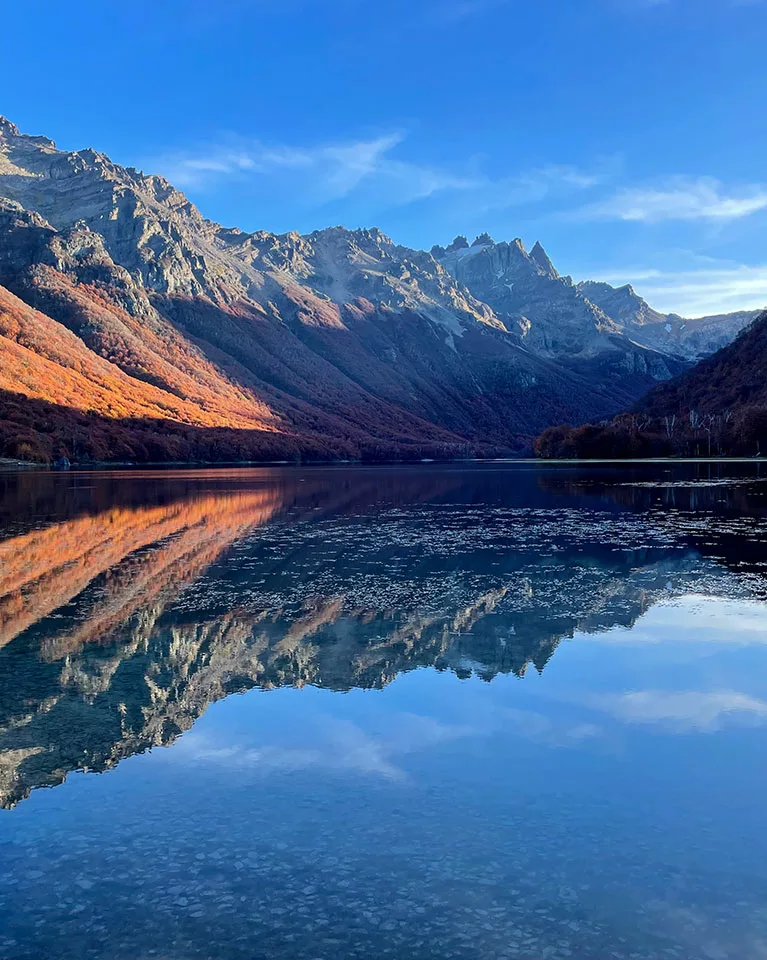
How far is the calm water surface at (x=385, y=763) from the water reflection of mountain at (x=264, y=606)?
0.38 ft

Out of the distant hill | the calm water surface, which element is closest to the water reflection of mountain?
the calm water surface

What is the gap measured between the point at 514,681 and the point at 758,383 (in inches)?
7445

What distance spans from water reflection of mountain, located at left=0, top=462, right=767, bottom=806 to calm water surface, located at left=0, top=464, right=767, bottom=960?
0.38ft

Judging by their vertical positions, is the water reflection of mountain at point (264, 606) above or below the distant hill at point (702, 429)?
below

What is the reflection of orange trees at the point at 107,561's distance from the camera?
866 inches

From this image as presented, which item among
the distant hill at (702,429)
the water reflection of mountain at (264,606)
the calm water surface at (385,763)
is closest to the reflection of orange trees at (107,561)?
the water reflection of mountain at (264,606)

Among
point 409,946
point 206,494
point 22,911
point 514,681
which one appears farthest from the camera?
point 206,494

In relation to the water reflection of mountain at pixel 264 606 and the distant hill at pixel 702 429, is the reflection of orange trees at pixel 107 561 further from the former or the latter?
the distant hill at pixel 702 429

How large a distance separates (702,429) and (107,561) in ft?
535

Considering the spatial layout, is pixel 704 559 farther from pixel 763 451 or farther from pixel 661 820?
pixel 763 451

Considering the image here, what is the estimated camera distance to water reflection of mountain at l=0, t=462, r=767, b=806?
14289 mm

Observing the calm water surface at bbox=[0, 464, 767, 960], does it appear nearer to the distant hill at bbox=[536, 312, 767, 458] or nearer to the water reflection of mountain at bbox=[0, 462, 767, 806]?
the water reflection of mountain at bbox=[0, 462, 767, 806]

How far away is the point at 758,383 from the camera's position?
18162 centimetres

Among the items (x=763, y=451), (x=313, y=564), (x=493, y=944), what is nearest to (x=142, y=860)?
(x=493, y=944)
